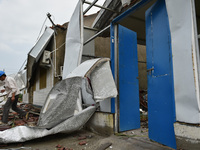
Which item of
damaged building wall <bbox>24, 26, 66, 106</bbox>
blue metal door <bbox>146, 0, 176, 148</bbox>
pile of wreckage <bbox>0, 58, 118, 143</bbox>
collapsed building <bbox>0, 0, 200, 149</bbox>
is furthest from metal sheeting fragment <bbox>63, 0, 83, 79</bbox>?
blue metal door <bbox>146, 0, 176, 148</bbox>

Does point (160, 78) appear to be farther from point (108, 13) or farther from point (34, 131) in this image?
point (108, 13)

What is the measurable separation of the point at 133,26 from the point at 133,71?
1861mm

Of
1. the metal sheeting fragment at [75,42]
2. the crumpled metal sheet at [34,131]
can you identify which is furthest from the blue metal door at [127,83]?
the metal sheeting fragment at [75,42]

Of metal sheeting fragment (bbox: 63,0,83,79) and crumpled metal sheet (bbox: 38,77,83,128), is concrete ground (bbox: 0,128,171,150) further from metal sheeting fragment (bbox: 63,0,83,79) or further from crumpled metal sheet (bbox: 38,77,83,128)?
metal sheeting fragment (bbox: 63,0,83,79)

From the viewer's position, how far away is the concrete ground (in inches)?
106

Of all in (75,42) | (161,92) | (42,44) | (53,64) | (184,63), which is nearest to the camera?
(184,63)

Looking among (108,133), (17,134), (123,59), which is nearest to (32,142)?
(17,134)

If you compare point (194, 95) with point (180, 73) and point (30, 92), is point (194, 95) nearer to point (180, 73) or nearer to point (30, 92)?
point (180, 73)

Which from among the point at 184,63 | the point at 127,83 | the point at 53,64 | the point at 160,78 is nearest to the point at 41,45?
the point at 53,64

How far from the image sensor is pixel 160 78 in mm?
2602

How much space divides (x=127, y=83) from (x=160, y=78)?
1.18 metres

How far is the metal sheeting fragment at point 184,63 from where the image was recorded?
1920mm

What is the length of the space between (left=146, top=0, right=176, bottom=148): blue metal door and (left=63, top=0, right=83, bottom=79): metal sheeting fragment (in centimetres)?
216

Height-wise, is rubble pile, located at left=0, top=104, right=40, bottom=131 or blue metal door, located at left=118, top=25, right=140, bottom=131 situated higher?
blue metal door, located at left=118, top=25, right=140, bottom=131
